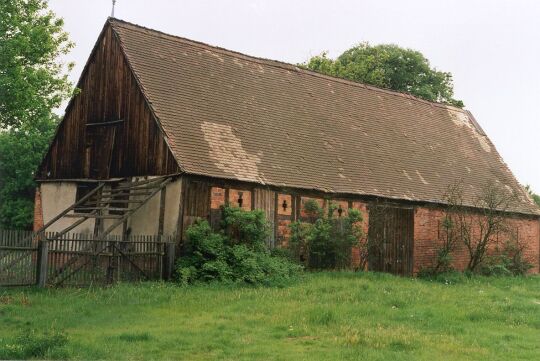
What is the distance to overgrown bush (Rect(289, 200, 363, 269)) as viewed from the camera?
23016 millimetres

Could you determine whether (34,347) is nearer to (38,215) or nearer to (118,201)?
(118,201)

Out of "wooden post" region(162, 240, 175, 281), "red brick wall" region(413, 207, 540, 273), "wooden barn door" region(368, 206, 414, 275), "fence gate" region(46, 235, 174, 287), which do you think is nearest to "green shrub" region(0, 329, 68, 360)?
"fence gate" region(46, 235, 174, 287)

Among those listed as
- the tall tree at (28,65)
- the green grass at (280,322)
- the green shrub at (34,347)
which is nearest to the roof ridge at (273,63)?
the tall tree at (28,65)

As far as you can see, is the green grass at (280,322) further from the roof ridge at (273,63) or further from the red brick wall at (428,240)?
the roof ridge at (273,63)

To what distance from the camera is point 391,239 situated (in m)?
26.3

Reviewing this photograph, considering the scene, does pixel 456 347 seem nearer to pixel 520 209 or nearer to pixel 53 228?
pixel 53 228

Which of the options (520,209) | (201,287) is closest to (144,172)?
(201,287)

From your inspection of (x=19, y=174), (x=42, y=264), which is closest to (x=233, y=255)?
(x=42, y=264)

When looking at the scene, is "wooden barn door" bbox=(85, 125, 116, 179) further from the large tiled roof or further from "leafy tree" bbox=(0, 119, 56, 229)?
"leafy tree" bbox=(0, 119, 56, 229)

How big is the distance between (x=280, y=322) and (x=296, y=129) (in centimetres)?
1346

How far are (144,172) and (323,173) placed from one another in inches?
243

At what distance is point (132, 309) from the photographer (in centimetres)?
1525

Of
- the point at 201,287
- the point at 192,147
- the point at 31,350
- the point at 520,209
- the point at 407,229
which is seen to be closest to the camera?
the point at 31,350

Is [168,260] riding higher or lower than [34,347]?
higher
